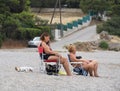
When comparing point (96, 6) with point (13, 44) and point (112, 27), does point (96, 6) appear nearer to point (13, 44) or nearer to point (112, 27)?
point (112, 27)

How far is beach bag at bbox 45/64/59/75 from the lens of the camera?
53.8ft

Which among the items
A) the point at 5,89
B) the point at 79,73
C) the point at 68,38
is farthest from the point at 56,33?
the point at 5,89

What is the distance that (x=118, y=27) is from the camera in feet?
238

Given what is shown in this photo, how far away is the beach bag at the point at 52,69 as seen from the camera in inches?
645

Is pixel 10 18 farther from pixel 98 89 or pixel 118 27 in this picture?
pixel 98 89

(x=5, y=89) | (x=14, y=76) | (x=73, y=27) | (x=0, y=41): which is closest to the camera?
(x=5, y=89)

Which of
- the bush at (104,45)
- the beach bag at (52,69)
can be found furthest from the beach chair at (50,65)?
the bush at (104,45)

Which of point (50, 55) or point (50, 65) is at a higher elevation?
point (50, 55)

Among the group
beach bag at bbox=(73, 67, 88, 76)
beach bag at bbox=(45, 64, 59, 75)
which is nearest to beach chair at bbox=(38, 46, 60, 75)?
beach bag at bbox=(45, 64, 59, 75)

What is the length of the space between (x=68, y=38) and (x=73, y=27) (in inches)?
345

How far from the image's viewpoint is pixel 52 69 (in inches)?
650

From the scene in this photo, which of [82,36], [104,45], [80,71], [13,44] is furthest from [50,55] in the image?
[82,36]

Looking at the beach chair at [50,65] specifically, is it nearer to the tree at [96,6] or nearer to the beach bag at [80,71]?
the beach bag at [80,71]

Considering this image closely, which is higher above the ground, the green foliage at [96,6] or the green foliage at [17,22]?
the green foliage at [17,22]
